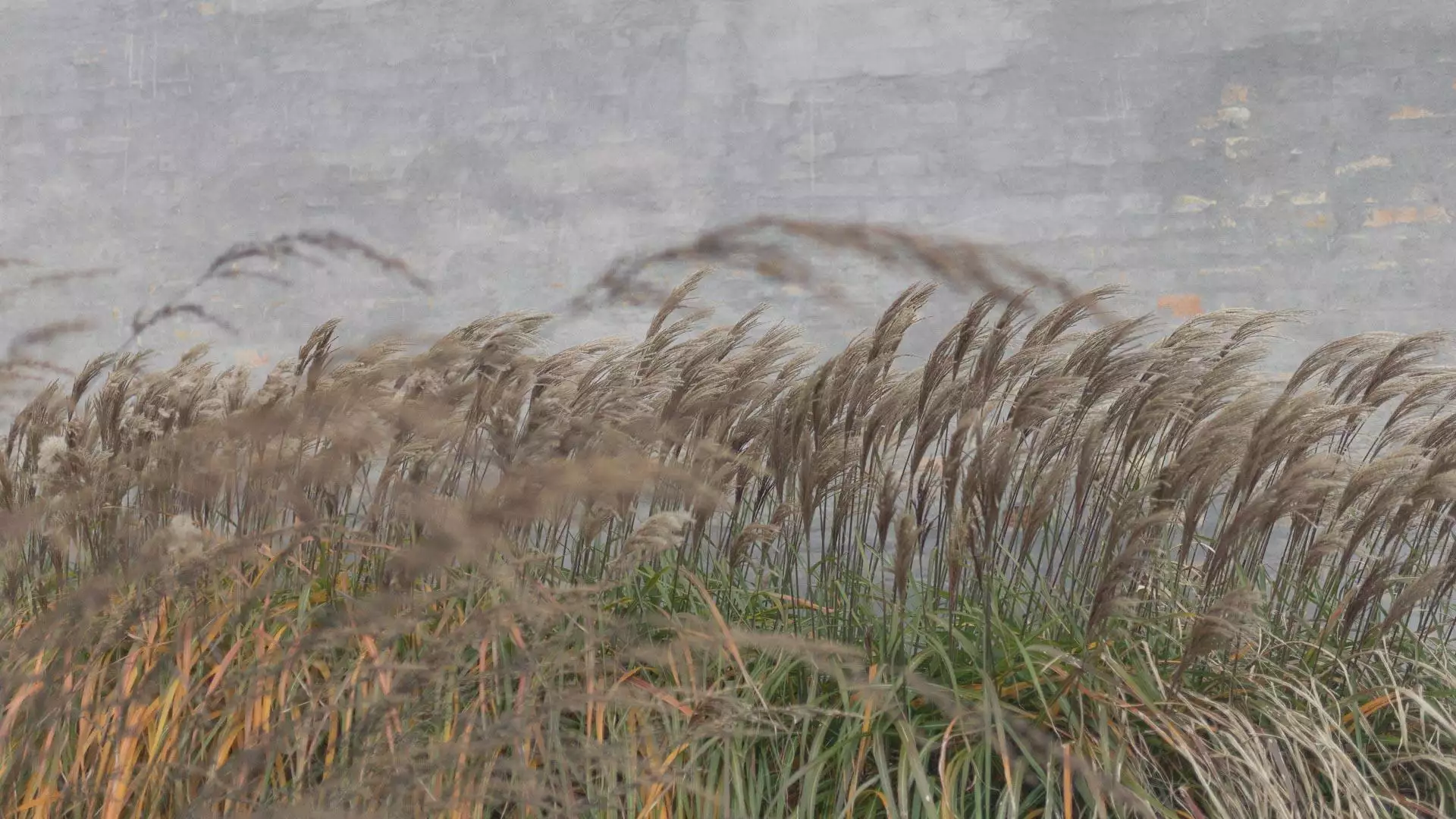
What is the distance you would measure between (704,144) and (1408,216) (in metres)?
1.85

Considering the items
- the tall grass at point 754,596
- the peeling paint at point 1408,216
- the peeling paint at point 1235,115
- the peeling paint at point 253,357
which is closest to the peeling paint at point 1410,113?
the peeling paint at point 1408,216

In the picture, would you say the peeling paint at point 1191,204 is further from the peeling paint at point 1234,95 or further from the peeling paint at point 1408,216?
the peeling paint at point 1408,216

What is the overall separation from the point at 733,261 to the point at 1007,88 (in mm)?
883

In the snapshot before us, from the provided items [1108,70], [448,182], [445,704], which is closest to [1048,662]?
[445,704]

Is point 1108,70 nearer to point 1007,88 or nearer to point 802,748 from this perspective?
point 1007,88

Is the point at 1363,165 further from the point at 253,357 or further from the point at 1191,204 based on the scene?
the point at 253,357

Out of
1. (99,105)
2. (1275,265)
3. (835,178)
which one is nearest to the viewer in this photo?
(1275,265)

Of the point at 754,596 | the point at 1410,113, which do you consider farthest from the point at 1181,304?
the point at 754,596

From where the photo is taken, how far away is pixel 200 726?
1734 mm

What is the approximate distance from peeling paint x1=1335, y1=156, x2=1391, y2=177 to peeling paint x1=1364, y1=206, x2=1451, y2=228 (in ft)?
0.37

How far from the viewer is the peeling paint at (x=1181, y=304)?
3057 millimetres

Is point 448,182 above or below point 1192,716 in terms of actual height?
above

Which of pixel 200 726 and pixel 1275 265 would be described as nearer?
pixel 200 726

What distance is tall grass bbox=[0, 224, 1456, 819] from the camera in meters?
1.48
